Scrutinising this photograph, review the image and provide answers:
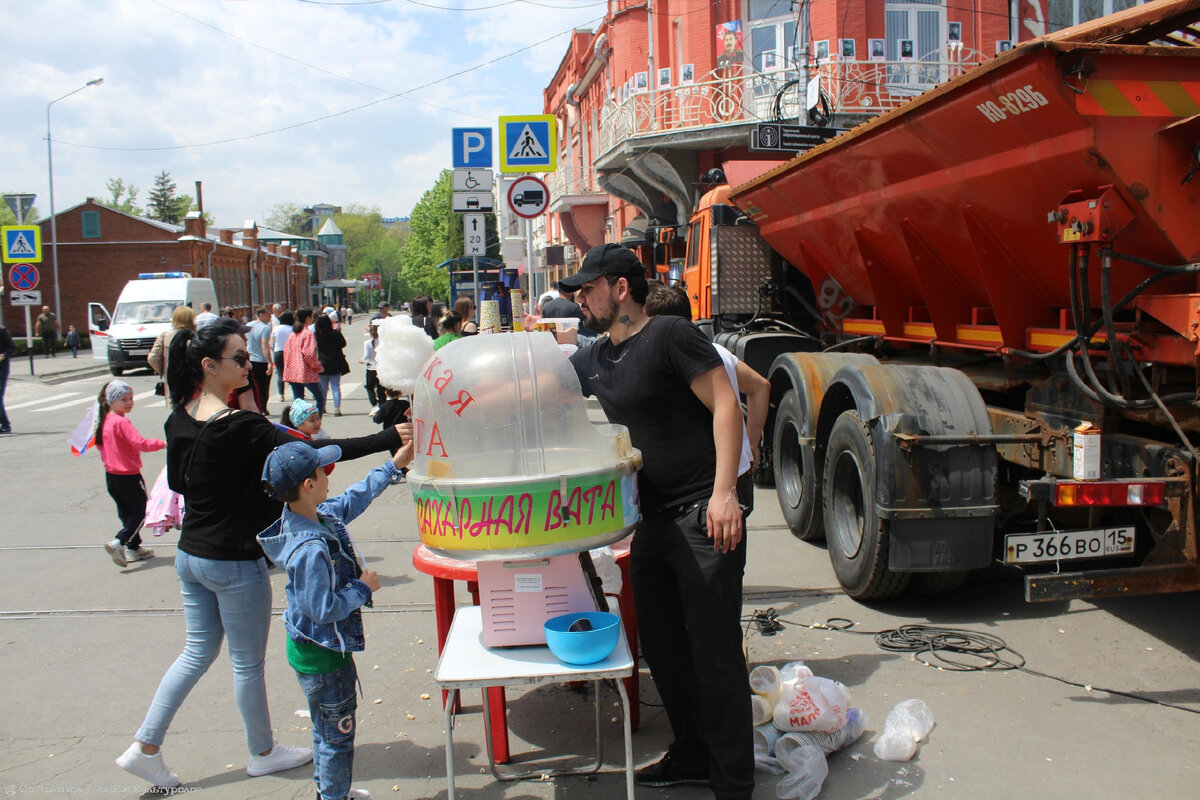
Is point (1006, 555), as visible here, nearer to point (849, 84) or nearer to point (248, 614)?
point (248, 614)

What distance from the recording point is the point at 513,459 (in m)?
2.92

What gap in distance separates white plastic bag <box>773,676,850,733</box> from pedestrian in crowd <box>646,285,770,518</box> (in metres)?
0.73

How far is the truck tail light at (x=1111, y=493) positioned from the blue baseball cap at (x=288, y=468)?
3.23m

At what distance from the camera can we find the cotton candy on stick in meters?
5.57

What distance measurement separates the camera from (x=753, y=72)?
1947cm

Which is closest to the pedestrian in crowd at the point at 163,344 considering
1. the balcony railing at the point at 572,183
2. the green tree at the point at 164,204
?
the balcony railing at the point at 572,183

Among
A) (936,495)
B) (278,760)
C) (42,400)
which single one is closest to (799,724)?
(936,495)

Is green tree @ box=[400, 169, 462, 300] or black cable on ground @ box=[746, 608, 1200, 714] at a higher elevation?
green tree @ box=[400, 169, 462, 300]

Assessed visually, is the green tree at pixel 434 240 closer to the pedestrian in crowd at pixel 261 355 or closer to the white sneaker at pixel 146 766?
the pedestrian in crowd at pixel 261 355

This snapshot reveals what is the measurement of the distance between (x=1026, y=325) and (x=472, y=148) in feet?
26.4

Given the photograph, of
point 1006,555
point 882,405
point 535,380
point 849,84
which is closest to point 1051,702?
point 1006,555

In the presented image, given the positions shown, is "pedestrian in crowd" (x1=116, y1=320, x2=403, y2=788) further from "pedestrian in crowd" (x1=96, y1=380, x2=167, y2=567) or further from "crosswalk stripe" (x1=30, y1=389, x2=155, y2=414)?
"crosswalk stripe" (x1=30, y1=389, x2=155, y2=414)

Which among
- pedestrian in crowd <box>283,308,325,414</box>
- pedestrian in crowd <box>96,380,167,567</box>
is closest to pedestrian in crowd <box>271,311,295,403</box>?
pedestrian in crowd <box>283,308,325,414</box>

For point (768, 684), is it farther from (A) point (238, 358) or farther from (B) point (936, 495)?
(A) point (238, 358)
